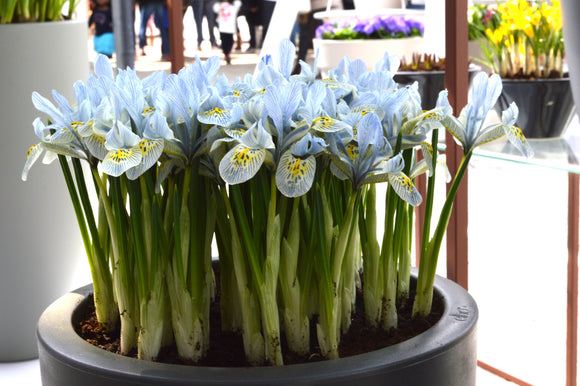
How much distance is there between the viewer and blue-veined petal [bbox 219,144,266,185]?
0.52 m

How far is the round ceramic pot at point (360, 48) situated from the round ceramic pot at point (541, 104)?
37 centimetres

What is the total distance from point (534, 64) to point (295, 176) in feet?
3.64

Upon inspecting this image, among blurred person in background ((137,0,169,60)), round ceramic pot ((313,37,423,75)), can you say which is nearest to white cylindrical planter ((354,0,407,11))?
round ceramic pot ((313,37,423,75))

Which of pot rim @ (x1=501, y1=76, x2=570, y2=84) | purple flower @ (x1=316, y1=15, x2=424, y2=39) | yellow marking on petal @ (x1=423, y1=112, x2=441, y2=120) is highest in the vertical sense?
purple flower @ (x1=316, y1=15, x2=424, y2=39)

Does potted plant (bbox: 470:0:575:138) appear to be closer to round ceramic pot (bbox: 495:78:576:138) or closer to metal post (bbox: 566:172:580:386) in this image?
round ceramic pot (bbox: 495:78:576:138)

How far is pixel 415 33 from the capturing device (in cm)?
233

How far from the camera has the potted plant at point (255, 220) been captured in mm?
539

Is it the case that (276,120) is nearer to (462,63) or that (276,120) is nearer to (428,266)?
(428,266)

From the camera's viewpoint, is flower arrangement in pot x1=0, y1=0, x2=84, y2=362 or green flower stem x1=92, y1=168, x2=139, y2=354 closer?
green flower stem x1=92, y1=168, x2=139, y2=354

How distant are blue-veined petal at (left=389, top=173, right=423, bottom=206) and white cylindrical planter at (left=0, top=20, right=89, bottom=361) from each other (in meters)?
0.86

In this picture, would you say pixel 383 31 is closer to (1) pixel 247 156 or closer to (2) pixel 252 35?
(2) pixel 252 35

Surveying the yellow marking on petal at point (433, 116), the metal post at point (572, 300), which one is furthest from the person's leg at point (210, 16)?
the yellow marking on petal at point (433, 116)

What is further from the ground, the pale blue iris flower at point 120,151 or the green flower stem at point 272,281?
the pale blue iris flower at point 120,151

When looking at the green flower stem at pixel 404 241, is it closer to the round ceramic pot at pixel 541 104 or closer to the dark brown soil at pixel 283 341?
the dark brown soil at pixel 283 341
